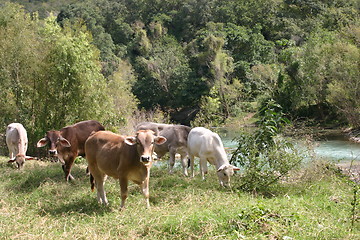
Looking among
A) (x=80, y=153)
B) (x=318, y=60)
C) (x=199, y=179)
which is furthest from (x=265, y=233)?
(x=318, y=60)

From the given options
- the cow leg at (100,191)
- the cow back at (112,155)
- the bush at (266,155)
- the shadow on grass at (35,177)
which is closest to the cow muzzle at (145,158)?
the cow back at (112,155)

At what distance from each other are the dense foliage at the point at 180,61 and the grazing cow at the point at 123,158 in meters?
6.57

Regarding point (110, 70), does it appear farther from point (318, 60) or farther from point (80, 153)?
point (80, 153)

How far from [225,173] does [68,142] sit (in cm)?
365

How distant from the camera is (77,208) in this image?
723 centimetres

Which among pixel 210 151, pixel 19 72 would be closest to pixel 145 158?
pixel 210 151

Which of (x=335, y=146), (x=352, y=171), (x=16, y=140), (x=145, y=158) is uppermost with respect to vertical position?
(x=145, y=158)

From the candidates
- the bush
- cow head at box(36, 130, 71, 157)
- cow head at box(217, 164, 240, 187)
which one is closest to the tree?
Answer: cow head at box(36, 130, 71, 157)

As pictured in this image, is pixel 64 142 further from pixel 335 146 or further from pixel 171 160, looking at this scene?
pixel 335 146

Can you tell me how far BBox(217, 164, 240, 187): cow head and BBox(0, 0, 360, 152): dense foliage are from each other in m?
5.15

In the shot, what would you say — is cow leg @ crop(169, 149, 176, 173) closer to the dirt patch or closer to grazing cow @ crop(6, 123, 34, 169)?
grazing cow @ crop(6, 123, 34, 169)

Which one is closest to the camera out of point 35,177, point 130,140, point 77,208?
point 130,140

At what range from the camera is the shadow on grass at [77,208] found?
687 centimetres

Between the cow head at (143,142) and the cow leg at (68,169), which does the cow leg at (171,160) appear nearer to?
the cow leg at (68,169)
